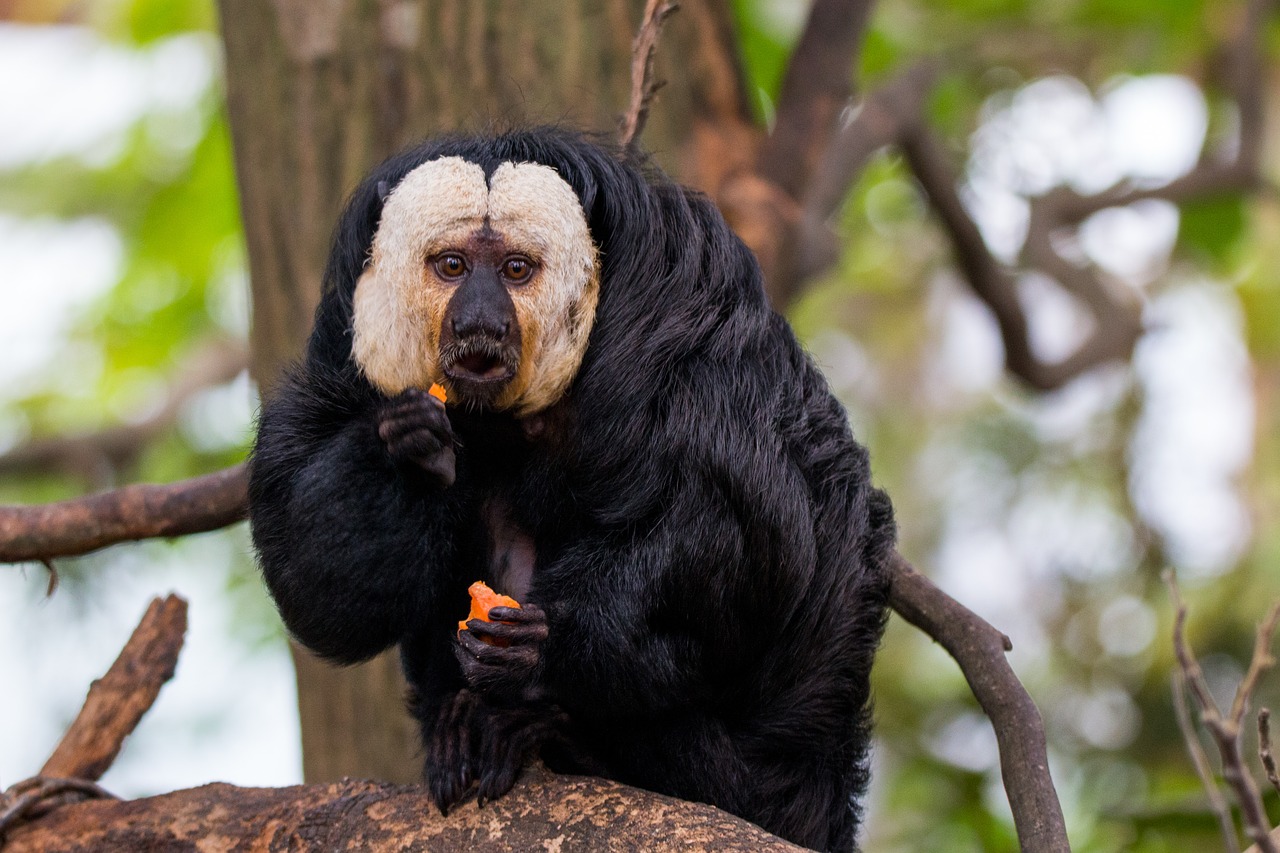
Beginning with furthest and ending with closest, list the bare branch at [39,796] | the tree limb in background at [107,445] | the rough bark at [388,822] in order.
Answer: the tree limb in background at [107,445]
the bare branch at [39,796]
the rough bark at [388,822]

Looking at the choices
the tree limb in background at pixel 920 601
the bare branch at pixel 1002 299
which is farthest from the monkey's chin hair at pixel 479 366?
the bare branch at pixel 1002 299

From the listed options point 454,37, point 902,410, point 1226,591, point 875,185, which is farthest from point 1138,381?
point 454,37

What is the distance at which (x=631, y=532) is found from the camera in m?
2.29

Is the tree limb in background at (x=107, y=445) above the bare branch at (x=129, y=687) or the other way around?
above

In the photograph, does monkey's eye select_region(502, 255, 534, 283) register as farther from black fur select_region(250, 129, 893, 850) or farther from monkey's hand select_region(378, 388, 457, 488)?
monkey's hand select_region(378, 388, 457, 488)

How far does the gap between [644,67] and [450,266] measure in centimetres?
77

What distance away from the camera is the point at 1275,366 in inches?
325

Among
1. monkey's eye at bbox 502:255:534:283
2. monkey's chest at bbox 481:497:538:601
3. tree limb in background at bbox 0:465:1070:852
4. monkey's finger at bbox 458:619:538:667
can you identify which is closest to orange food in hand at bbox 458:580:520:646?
monkey's finger at bbox 458:619:538:667

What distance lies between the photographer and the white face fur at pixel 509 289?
7.72 feet

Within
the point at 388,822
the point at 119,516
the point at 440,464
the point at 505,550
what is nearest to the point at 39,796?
the point at 119,516

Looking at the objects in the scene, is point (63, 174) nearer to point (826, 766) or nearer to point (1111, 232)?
point (826, 766)

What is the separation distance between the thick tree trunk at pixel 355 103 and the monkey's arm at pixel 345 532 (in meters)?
1.15

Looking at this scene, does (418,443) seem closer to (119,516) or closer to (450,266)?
(450,266)

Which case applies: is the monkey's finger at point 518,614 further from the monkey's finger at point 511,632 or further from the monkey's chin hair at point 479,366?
the monkey's chin hair at point 479,366
